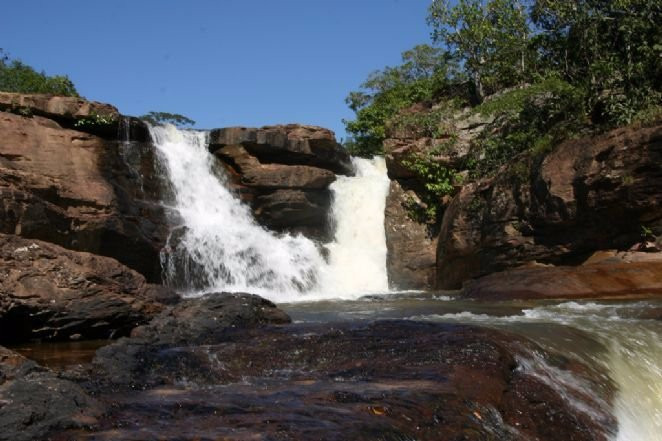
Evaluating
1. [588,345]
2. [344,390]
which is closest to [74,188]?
[588,345]

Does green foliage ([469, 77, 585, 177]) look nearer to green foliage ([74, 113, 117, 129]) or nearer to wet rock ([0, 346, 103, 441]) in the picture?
green foliage ([74, 113, 117, 129])

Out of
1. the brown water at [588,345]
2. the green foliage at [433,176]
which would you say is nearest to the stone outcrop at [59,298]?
the brown water at [588,345]

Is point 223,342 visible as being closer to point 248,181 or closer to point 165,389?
point 165,389

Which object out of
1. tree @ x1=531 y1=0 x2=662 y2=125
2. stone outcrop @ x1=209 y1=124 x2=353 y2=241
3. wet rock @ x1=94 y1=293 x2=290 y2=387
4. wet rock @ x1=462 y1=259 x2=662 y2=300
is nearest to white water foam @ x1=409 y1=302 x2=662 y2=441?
wet rock @ x1=462 y1=259 x2=662 y2=300

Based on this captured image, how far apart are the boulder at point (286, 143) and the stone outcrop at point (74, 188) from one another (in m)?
3.87

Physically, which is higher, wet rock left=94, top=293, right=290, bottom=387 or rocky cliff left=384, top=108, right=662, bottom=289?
rocky cliff left=384, top=108, right=662, bottom=289

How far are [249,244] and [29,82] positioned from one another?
1665 cm

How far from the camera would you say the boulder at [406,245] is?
21969mm

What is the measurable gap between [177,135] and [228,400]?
1889 centimetres

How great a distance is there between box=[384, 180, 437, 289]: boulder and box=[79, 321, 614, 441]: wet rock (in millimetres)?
13695

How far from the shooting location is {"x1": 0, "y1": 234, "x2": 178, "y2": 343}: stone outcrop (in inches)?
398

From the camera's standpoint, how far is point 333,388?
541cm

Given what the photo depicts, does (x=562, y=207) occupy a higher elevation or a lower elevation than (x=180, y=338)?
higher

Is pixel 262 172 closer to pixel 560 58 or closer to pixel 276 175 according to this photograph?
pixel 276 175
